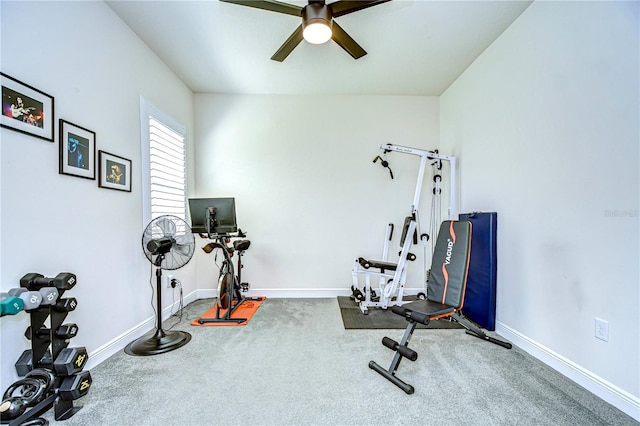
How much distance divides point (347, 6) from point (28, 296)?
8.76 ft

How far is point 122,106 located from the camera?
2.40 meters

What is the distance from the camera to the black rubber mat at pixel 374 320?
2790 millimetres

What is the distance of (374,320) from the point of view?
295 cm

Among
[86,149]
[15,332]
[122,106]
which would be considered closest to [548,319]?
[15,332]

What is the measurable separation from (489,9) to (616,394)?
9.76ft

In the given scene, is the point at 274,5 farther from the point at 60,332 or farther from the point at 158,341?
the point at 158,341

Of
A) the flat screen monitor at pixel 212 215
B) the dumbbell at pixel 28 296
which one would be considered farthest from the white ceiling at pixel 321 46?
the dumbbell at pixel 28 296

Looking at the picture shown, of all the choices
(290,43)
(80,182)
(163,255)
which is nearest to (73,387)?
(163,255)

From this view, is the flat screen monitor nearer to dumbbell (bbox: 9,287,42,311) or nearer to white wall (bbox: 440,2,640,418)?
dumbbell (bbox: 9,287,42,311)

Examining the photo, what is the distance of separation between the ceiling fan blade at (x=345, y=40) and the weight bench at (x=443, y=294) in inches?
68.8

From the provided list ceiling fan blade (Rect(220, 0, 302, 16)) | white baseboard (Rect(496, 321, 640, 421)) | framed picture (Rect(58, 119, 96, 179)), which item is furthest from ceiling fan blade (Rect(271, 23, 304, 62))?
white baseboard (Rect(496, 321, 640, 421))

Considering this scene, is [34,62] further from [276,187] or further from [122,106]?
[276,187]

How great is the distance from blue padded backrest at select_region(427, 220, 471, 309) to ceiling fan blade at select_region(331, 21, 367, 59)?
1.73m

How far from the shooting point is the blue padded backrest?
2078 millimetres
